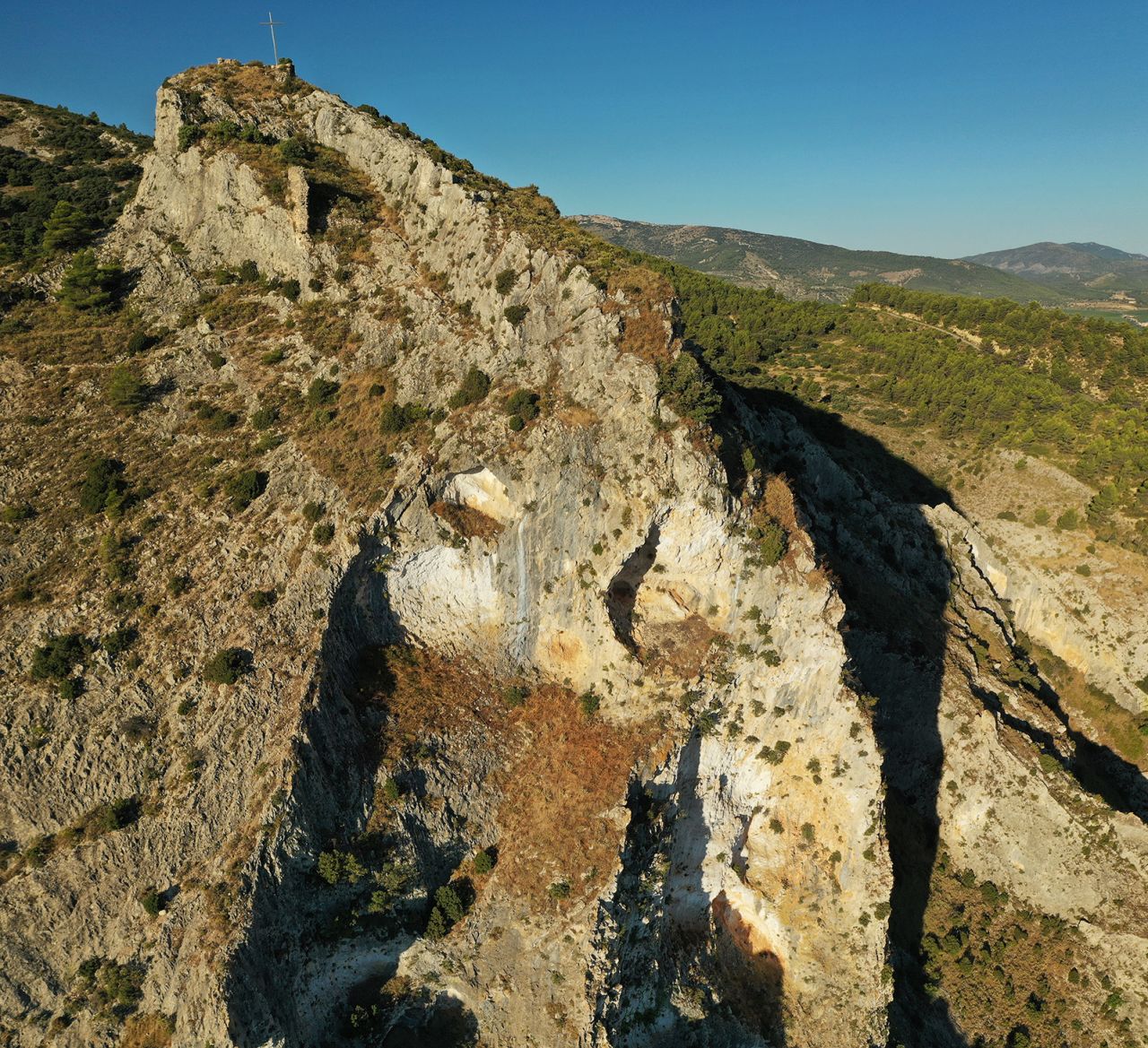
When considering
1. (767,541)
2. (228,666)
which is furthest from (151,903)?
(767,541)

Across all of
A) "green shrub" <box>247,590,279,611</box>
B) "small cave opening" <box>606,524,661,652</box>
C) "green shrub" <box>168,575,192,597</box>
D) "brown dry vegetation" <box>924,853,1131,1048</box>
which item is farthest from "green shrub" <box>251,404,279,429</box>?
"brown dry vegetation" <box>924,853,1131,1048</box>

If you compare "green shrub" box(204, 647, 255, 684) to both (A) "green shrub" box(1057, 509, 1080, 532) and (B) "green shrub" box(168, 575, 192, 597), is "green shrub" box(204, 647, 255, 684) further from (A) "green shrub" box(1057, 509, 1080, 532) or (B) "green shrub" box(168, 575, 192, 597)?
(A) "green shrub" box(1057, 509, 1080, 532)

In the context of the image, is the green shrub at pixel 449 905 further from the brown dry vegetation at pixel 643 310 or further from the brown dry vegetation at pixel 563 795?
the brown dry vegetation at pixel 643 310

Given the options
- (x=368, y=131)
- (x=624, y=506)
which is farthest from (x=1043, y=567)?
(x=368, y=131)

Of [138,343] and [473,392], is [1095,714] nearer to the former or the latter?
[473,392]

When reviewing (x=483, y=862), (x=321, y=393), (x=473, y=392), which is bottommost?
(x=483, y=862)
